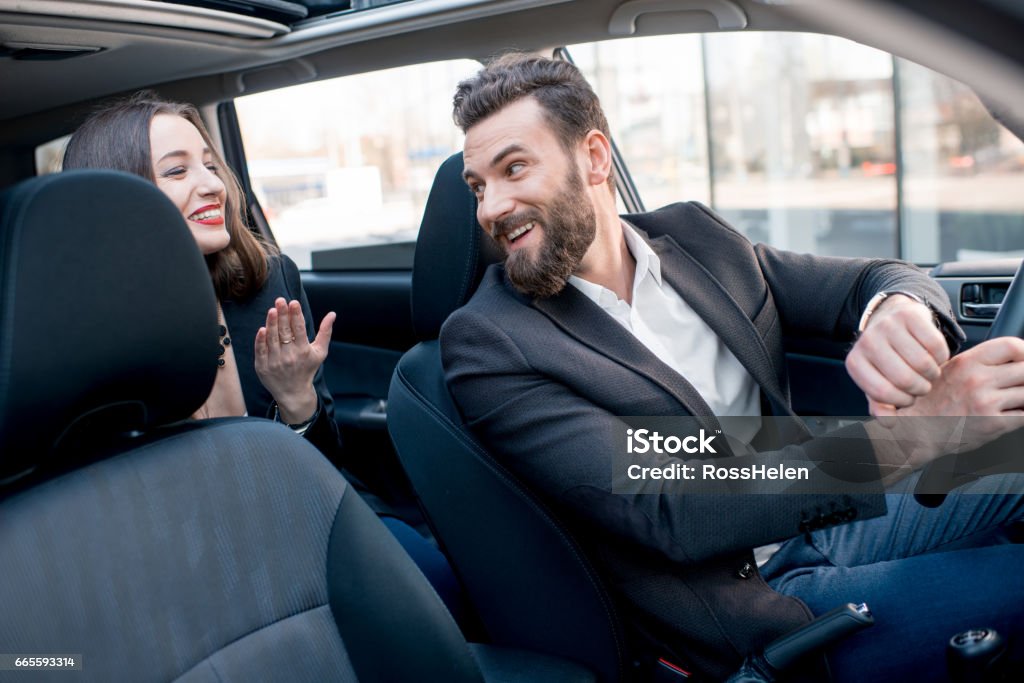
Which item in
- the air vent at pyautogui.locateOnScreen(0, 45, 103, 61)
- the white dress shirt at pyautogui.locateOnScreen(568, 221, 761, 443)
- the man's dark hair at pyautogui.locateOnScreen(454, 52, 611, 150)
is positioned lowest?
the white dress shirt at pyautogui.locateOnScreen(568, 221, 761, 443)

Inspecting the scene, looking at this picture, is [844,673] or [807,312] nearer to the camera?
[844,673]

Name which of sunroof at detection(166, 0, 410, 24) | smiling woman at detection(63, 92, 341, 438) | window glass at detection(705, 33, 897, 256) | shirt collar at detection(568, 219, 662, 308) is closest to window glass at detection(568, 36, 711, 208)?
shirt collar at detection(568, 219, 662, 308)

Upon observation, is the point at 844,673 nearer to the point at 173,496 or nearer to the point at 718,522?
the point at 718,522

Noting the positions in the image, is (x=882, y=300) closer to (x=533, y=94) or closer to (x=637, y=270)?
(x=637, y=270)

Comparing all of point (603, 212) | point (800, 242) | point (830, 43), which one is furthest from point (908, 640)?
point (800, 242)

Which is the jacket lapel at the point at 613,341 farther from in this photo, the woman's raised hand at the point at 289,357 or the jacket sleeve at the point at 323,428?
the jacket sleeve at the point at 323,428

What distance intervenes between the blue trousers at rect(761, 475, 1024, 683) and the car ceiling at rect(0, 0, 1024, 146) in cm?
72

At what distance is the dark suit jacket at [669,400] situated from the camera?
48.3 inches

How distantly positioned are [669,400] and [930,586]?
0.43 meters

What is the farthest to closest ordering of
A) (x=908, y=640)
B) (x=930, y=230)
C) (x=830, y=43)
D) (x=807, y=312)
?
(x=930, y=230) < (x=830, y=43) < (x=807, y=312) < (x=908, y=640)

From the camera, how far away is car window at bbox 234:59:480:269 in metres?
2.89

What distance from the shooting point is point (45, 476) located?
0.98 m

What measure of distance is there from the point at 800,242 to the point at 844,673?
5837 mm

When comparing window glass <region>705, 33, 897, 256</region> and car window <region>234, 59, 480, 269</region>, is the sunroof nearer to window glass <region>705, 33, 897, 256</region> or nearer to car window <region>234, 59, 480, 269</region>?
car window <region>234, 59, 480, 269</region>
